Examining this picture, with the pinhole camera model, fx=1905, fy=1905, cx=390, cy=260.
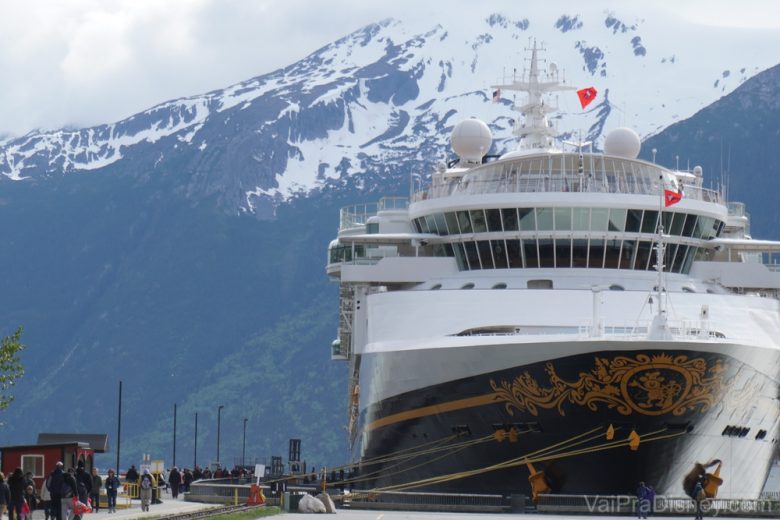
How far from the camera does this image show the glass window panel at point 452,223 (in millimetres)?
59938

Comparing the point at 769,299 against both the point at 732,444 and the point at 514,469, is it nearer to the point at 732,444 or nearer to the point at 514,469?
the point at 732,444

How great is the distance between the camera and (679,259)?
59.5 metres

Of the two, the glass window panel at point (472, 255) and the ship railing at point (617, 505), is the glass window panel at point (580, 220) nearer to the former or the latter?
the glass window panel at point (472, 255)

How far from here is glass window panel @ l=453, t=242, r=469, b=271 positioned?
59.8m

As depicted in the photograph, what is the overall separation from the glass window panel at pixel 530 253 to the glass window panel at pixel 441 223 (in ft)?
11.5

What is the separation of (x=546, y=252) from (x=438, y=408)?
26.8ft

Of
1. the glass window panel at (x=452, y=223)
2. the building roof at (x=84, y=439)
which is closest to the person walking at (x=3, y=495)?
the building roof at (x=84, y=439)

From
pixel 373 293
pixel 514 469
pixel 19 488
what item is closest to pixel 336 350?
pixel 373 293

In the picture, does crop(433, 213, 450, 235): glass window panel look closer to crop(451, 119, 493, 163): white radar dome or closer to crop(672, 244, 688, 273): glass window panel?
crop(672, 244, 688, 273): glass window panel

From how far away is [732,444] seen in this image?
51.7m

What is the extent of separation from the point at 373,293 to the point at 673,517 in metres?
14.3

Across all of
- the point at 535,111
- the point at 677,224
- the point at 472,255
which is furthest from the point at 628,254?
the point at 535,111

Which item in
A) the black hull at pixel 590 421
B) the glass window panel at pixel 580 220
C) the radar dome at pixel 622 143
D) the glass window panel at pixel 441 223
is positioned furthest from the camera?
the radar dome at pixel 622 143

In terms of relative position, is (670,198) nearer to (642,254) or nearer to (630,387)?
(642,254)
